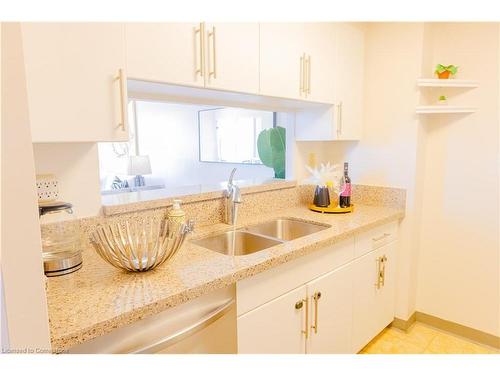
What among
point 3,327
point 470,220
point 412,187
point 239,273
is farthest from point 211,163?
point 3,327

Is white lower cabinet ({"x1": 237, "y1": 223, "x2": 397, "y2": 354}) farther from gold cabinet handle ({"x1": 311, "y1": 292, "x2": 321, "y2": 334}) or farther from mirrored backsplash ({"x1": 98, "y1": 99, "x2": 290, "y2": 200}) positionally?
A: mirrored backsplash ({"x1": 98, "y1": 99, "x2": 290, "y2": 200})

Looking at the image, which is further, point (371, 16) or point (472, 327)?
point (472, 327)

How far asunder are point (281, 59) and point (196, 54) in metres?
0.53

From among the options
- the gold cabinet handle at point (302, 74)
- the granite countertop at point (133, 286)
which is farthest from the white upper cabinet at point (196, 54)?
the granite countertop at point (133, 286)

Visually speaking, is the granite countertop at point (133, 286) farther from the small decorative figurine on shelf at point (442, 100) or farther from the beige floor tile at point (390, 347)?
the small decorative figurine on shelf at point (442, 100)

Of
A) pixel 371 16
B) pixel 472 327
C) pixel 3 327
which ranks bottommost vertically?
pixel 472 327

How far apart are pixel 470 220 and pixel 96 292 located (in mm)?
2166

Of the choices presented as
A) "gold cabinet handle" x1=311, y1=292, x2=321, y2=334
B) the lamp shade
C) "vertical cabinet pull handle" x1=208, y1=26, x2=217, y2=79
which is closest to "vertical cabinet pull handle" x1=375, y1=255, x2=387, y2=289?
"gold cabinet handle" x1=311, y1=292, x2=321, y2=334

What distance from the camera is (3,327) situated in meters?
0.42

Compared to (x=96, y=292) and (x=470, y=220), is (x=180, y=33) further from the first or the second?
(x=470, y=220)

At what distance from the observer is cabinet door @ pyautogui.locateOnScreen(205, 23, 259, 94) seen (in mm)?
1351

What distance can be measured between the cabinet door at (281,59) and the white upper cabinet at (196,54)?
55mm

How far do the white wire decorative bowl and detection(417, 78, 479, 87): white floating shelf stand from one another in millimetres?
1741

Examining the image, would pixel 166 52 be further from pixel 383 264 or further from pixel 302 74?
pixel 383 264
